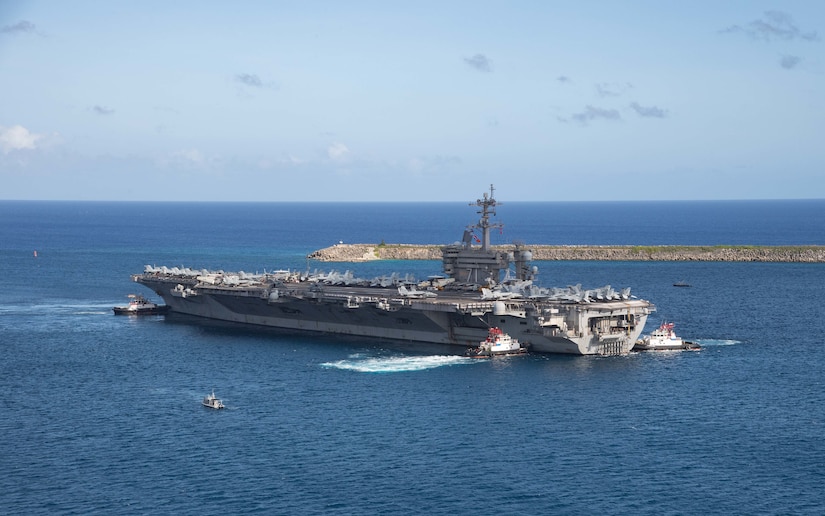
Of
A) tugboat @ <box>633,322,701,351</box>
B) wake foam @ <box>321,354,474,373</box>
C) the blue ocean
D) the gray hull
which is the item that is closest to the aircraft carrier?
the gray hull

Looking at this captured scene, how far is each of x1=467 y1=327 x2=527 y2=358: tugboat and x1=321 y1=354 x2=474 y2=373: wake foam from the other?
2.49ft

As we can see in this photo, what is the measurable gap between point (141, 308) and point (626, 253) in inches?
2211

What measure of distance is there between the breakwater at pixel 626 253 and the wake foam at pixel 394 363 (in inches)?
2301

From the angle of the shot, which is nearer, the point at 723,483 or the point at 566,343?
the point at 723,483

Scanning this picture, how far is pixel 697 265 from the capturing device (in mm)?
96812

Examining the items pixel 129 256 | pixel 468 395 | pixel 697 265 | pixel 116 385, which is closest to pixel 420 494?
pixel 468 395

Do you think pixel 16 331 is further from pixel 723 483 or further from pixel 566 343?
pixel 723 483

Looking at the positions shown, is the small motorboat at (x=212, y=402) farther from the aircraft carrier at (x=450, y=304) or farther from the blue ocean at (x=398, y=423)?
the aircraft carrier at (x=450, y=304)

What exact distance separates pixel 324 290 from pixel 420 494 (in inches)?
1085

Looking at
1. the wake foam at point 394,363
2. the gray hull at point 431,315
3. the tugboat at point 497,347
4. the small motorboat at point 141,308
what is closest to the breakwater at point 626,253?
the small motorboat at point 141,308

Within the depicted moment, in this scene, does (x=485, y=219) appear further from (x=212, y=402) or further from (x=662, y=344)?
(x=212, y=402)

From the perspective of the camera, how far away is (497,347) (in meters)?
44.9

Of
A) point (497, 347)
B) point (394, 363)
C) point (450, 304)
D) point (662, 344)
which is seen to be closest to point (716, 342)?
point (662, 344)

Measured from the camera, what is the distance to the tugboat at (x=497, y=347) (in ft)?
147
